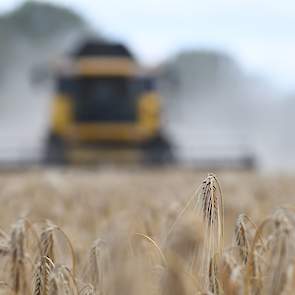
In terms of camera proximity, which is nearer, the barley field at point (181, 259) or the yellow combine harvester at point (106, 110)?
the barley field at point (181, 259)

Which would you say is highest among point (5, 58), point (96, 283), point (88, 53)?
point (5, 58)

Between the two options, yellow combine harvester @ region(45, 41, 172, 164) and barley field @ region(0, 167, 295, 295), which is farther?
yellow combine harvester @ region(45, 41, 172, 164)

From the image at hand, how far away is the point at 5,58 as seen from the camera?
55094mm

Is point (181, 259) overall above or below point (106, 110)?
below

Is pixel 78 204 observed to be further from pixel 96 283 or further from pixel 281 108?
pixel 281 108

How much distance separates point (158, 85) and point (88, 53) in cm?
182

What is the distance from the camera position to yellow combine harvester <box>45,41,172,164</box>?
62.6ft

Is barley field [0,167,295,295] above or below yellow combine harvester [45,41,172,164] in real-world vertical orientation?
below

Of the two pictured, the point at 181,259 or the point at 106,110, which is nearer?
the point at 181,259

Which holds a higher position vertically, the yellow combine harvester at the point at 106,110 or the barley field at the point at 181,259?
the yellow combine harvester at the point at 106,110

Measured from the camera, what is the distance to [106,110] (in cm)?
1961

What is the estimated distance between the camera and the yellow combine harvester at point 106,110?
751 inches

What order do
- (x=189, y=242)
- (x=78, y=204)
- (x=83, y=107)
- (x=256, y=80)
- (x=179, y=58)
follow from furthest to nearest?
(x=179, y=58), (x=256, y=80), (x=83, y=107), (x=78, y=204), (x=189, y=242)

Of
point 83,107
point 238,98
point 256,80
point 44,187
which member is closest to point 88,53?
point 83,107
